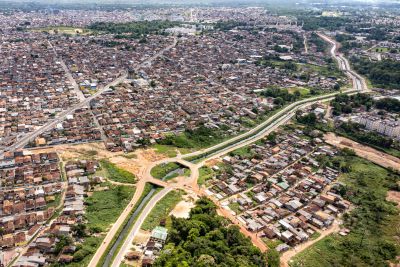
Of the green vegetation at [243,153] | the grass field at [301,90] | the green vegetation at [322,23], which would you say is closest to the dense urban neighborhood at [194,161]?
the green vegetation at [243,153]

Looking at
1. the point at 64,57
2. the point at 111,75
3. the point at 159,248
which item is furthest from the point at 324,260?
the point at 64,57

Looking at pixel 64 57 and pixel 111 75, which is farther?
pixel 64 57

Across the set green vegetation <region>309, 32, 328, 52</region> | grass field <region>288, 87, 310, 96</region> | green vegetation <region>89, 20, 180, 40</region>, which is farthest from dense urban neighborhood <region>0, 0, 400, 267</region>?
green vegetation <region>89, 20, 180, 40</region>

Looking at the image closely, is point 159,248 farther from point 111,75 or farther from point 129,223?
point 111,75

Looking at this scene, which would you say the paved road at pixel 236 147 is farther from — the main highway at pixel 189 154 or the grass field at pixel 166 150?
the grass field at pixel 166 150

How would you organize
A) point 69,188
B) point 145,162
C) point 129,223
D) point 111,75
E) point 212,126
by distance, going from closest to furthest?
1. point 129,223
2. point 69,188
3. point 145,162
4. point 212,126
5. point 111,75

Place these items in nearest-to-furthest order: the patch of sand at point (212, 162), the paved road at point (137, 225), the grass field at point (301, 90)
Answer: the paved road at point (137, 225), the patch of sand at point (212, 162), the grass field at point (301, 90)

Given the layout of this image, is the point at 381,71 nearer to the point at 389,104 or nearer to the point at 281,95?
the point at 389,104
